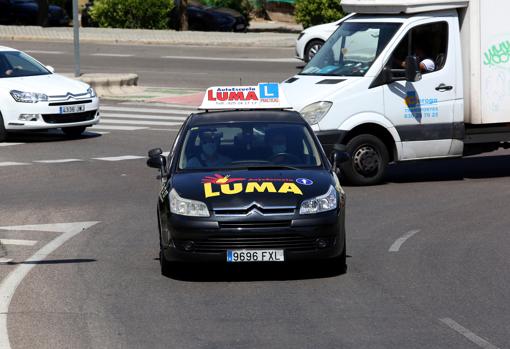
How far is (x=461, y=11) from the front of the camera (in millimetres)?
17703

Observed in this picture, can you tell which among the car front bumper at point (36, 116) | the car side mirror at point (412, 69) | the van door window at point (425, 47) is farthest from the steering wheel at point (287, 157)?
the car front bumper at point (36, 116)

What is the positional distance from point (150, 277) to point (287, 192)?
5.17 ft

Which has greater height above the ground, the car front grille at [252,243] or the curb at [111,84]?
the curb at [111,84]

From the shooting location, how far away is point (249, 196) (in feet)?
36.0

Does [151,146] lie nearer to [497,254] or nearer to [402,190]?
[402,190]

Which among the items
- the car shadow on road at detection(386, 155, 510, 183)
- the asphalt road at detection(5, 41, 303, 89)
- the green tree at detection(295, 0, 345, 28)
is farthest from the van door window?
the green tree at detection(295, 0, 345, 28)

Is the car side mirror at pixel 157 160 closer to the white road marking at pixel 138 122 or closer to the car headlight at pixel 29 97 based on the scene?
the car headlight at pixel 29 97

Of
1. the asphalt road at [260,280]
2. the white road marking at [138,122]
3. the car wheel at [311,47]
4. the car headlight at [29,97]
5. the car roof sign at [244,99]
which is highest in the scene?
the car wheel at [311,47]

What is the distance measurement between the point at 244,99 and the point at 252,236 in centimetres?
274

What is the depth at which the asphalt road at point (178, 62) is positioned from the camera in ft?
115

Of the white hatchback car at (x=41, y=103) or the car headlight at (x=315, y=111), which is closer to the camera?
the car headlight at (x=315, y=111)

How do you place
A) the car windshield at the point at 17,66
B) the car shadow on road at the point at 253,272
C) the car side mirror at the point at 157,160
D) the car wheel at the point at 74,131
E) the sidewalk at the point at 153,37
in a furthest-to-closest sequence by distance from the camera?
the sidewalk at the point at 153,37
the car wheel at the point at 74,131
the car windshield at the point at 17,66
the car side mirror at the point at 157,160
the car shadow on road at the point at 253,272

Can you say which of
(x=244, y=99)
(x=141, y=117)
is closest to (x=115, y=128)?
(x=141, y=117)

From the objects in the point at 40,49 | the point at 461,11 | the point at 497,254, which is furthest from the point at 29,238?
the point at 40,49
